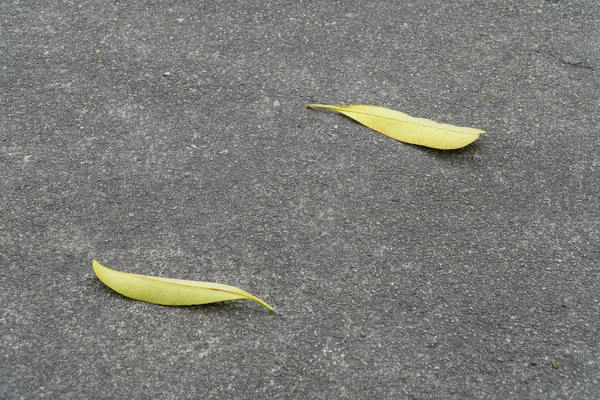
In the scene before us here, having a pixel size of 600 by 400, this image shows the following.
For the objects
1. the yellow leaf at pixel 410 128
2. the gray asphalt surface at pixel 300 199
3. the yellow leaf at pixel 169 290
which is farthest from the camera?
Answer: the yellow leaf at pixel 410 128

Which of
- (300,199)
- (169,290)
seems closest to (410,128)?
(300,199)

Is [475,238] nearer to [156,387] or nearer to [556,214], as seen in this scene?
[556,214]

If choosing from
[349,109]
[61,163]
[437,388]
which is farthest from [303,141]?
[437,388]

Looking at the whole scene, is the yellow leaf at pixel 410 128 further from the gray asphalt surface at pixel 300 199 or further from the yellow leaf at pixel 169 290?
the yellow leaf at pixel 169 290

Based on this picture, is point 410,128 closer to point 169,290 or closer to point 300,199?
point 300,199

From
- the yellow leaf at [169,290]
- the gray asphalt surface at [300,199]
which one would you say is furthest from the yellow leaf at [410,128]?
the yellow leaf at [169,290]
